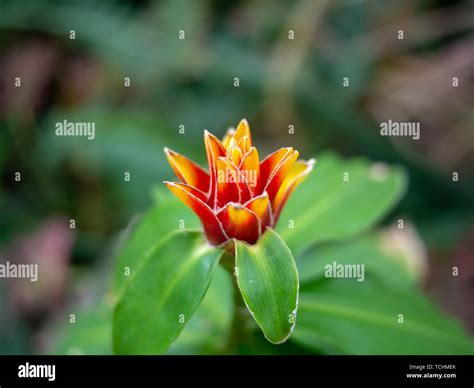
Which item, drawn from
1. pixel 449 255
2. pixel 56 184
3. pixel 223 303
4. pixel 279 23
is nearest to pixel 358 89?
pixel 279 23

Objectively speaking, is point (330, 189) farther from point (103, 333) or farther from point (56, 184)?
point (56, 184)

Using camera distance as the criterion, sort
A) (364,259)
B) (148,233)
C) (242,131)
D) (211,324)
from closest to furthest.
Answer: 1. (242,131)
2. (148,233)
3. (211,324)
4. (364,259)

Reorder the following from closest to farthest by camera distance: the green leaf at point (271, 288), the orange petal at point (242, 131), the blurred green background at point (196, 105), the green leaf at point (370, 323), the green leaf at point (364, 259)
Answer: the green leaf at point (271, 288)
the orange petal at point (242, 131)
the green leaf at point (370, 323)
the green leaf at point (364, 259)
the blurred green background at point (196, 105)

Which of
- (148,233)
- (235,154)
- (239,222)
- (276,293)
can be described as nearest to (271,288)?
(276,293)

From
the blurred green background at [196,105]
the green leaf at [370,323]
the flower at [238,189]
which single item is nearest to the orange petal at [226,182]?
the flower at [238,189]

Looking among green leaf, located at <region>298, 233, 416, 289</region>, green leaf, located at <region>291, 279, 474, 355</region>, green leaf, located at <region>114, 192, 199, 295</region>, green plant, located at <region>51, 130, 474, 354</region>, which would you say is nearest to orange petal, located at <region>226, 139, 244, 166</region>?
green plant, located at <region>51, 130, 474, 354</region>

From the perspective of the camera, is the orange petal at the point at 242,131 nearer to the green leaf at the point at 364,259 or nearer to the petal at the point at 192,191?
the petal at the point at 192,191

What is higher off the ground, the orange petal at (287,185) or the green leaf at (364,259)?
the orange petal at (287,185)

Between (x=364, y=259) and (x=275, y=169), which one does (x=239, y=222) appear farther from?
(x=364, y=259)

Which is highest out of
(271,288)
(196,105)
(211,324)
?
(196,105)
